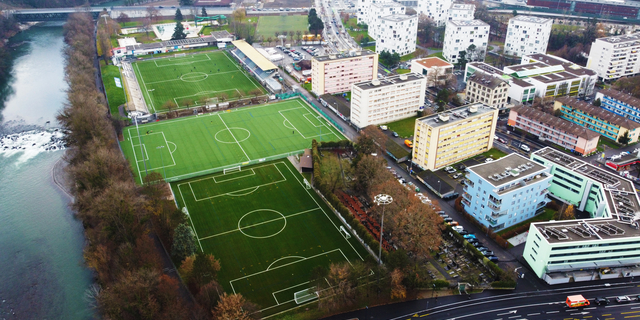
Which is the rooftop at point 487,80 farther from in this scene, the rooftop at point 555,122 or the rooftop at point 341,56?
the rooftop at point 341,56

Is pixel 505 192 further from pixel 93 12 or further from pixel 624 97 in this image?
pixel 93 12

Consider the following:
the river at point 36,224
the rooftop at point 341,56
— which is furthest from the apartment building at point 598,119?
the river at point 36,224

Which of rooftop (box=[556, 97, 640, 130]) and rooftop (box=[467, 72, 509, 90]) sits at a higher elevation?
rooftop (box=[467, 72, 509, 90])

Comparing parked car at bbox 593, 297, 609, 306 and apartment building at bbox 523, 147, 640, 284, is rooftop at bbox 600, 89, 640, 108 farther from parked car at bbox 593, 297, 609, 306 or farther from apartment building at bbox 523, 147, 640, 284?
parked car at bbox 593, 297, 609, 306

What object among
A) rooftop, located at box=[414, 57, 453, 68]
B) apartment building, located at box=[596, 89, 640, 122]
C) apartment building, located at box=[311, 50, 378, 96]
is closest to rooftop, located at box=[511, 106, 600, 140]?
apartment building, located at box=[596, 89, 640, 122]

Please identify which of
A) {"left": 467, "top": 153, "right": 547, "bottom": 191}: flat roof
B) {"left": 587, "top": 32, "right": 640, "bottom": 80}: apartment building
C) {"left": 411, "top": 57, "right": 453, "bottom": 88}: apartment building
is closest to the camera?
{"left": 467, "top": 153, "right": 547, "bottom": 191}: flat roof
